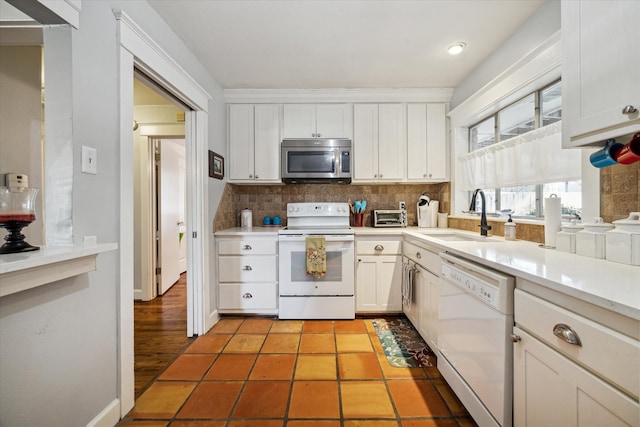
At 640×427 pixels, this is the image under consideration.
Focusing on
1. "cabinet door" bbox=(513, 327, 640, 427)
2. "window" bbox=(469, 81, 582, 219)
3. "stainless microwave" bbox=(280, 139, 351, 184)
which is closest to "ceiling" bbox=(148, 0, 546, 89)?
"window" bbox=(469, 81, 582, 219)

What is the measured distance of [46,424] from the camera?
3.34ft

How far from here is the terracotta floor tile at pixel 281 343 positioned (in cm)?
211

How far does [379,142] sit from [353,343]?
2139 millimetres

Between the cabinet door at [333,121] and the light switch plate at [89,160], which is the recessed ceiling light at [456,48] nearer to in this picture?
the cabinet door at [333,121]

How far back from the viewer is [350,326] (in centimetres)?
252

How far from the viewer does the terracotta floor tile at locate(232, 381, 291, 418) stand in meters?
1.47

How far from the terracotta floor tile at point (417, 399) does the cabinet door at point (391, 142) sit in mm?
2036

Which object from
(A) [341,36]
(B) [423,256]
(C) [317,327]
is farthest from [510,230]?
(A) [341,36]

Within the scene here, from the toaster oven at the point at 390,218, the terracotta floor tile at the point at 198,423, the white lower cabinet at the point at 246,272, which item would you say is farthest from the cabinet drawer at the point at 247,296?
the toaster oven at the point at 390,218

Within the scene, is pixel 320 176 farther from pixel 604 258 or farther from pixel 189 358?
pixel 604 258

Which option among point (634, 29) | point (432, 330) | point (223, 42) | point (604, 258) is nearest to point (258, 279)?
point (432, 330)

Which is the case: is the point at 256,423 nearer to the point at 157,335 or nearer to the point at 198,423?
the point at 198,423

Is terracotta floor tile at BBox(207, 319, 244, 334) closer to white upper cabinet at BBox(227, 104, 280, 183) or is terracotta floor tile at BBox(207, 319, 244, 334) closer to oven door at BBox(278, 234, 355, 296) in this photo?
oven door at BBox(278, 234, 355, 296)

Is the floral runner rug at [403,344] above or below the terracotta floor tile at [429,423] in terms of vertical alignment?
above
